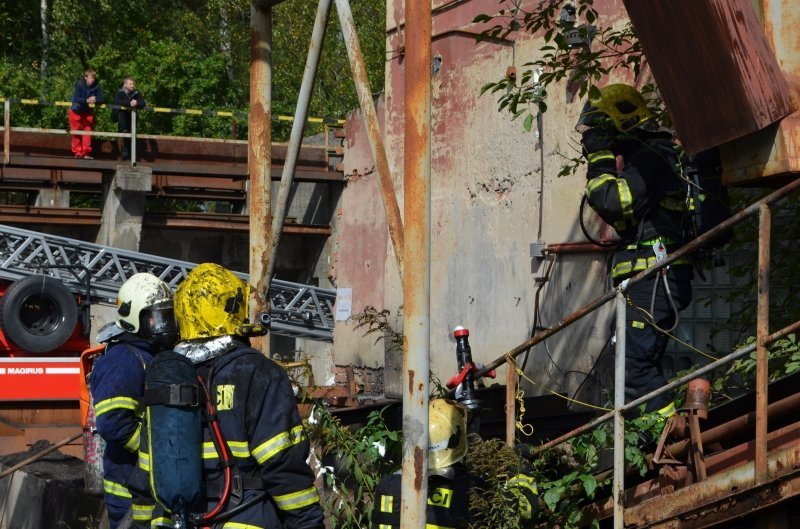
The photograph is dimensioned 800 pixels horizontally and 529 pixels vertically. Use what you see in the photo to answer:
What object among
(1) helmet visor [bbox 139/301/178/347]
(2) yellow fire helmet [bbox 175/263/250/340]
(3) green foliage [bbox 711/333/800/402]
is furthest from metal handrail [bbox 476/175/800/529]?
(1) helmet visor [bbox 139/301/178/347]

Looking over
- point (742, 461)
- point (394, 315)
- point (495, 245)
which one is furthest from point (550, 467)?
point (394, 315)

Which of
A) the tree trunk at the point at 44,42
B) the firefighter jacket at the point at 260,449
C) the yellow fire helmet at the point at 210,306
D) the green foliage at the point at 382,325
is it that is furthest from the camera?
the tree trunk at the point at 44,42

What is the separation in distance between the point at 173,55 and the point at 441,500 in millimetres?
29161

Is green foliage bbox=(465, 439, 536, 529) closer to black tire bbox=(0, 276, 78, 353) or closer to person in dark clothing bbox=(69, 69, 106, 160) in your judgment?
black tire bbox=(0, 276, 78, 353)

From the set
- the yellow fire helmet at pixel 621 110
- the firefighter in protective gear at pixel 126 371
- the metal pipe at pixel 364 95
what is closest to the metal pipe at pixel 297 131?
the metal pipe at pixel 364 95

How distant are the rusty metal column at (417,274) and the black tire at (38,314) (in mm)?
11017

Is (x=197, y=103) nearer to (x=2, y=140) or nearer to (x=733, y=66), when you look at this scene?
(x=2, y=140)

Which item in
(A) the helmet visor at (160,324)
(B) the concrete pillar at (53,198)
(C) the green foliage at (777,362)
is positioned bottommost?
(C) the green foliage at (777,362)

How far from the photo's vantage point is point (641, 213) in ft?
19.2

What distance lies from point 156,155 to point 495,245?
11.7 metres

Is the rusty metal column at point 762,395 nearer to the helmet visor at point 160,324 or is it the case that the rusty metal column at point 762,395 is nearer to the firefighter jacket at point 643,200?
the firefighter jacket at point 643,200

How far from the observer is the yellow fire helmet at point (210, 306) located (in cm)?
438

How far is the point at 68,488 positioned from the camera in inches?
310

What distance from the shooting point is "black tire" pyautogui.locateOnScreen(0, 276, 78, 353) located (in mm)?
14258
